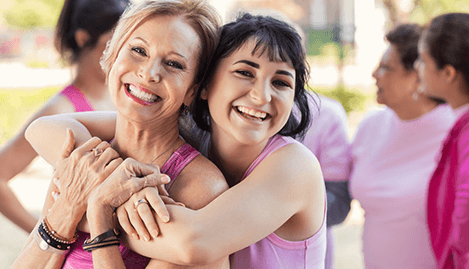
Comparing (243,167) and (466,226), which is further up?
(243,167)

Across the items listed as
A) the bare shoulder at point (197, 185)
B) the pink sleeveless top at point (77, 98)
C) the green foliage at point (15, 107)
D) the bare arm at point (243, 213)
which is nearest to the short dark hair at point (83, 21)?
the pink sleeveless top at point (77, 98)

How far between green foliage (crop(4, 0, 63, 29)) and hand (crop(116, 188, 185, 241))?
16784 millimetres

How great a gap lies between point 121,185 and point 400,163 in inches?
99.5

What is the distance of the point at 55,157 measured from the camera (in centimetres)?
179

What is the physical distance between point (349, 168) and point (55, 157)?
7.59ft

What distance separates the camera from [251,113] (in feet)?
5.23

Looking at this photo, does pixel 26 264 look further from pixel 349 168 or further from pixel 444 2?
pixel 444 2

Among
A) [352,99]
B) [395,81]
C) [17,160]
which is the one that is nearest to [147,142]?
[17,160]

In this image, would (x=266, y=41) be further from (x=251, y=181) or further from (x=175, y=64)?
(x=251, y=181)

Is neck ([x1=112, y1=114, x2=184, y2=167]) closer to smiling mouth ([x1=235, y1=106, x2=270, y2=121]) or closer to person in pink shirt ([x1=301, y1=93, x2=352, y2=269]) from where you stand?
smiling mouth ([x1=235, y1=106, x2=270, y2=121])

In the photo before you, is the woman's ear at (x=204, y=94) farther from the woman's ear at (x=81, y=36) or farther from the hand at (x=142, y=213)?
the woman's ear at (x=81, y=36)

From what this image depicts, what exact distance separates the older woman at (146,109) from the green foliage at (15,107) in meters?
8.85

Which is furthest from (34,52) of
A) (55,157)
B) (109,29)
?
(55,157)

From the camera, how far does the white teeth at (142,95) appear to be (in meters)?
1.53
